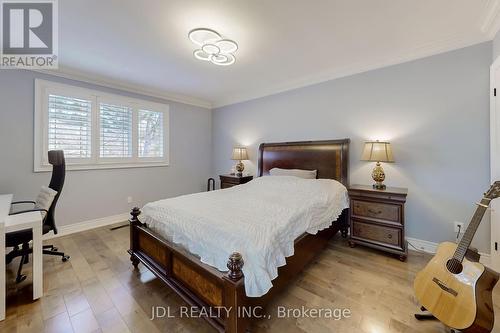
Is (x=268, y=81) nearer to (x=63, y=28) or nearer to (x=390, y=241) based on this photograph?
(x=63, y=28)

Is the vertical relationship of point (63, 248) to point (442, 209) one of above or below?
below

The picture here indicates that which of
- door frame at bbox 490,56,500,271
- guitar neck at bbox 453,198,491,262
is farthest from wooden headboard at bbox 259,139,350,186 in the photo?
guitar neck at bbox 453,198,491,262

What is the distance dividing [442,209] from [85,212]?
5.03 meters

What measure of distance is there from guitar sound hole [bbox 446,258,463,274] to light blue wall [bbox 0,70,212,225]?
435 cm

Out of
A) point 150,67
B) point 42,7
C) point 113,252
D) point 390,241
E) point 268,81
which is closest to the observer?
point 42,7

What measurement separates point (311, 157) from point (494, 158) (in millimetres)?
1922

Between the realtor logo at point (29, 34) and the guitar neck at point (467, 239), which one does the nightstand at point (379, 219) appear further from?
the realtor logo at point (29, 34)

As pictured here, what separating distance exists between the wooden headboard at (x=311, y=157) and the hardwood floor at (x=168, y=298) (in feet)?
3.83

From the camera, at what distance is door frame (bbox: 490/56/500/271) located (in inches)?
78.0

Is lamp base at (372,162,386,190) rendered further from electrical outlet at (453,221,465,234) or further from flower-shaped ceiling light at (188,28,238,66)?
flower-shaped ceiling light at (188,28,238,66)

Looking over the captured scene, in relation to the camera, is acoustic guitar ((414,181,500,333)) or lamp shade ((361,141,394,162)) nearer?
acoustic guitar ((414,181,500,333))

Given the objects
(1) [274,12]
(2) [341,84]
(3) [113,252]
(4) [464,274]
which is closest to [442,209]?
(4) [464,274]

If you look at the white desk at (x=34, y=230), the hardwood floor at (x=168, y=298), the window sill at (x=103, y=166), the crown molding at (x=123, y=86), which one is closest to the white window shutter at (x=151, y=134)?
the window sill at (x=103, y=166)

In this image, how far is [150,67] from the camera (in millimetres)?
3078
